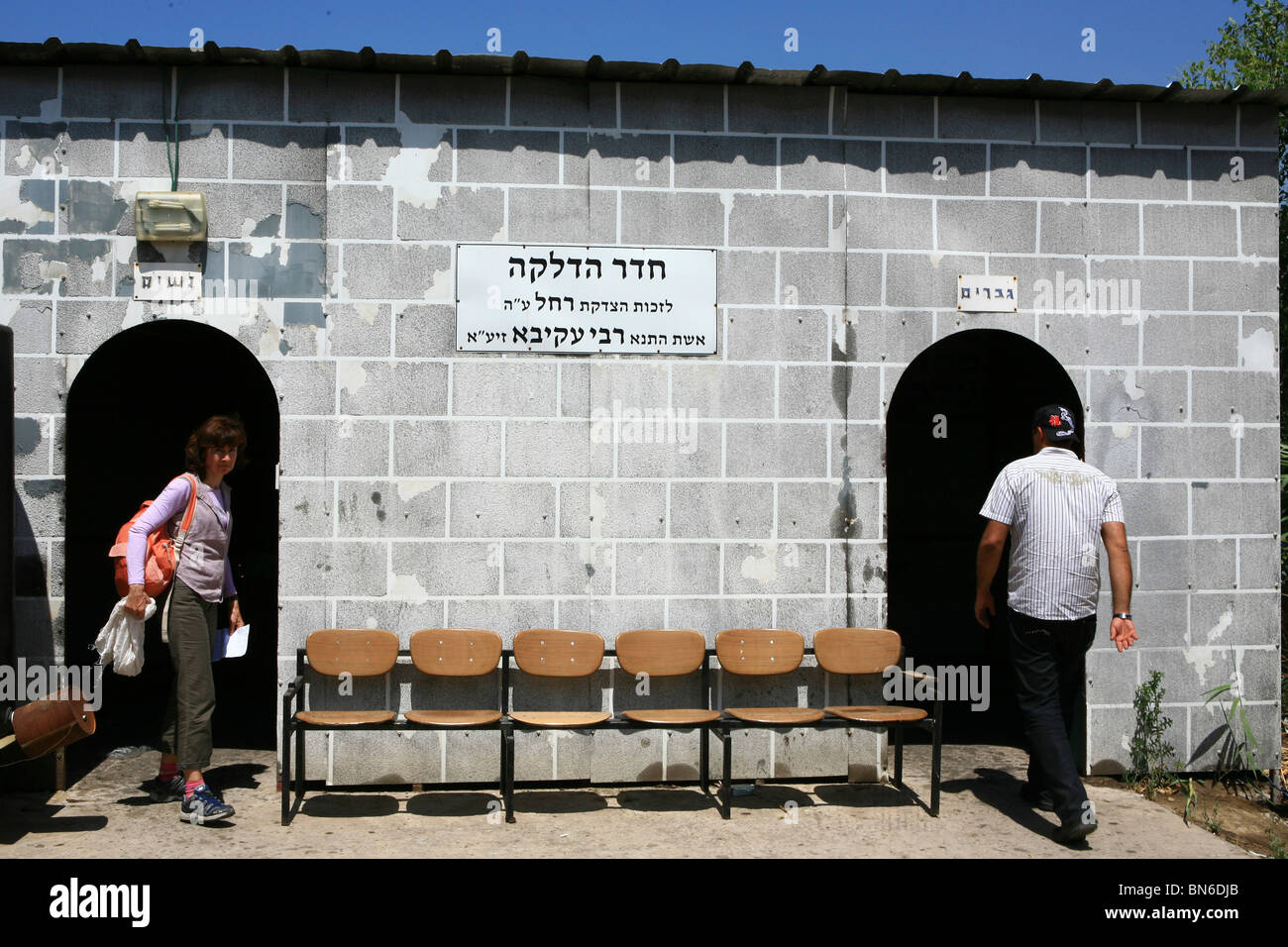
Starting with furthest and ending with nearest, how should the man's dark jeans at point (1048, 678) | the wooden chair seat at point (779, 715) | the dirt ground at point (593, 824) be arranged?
the wooden chair seat at point (779, 715), the man's dark jeans at point (1048, 678), the dirt ground at point (593, 824)

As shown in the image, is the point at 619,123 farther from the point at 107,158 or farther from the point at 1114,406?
the point at 1114,406

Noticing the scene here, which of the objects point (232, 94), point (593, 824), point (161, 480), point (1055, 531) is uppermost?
point (232, 94)

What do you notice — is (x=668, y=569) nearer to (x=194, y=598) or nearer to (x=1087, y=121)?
(x=194, y=598)

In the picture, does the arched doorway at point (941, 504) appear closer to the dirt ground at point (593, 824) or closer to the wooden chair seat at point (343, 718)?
the dirt ground at point (593, 824)

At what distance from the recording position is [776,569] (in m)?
5.72

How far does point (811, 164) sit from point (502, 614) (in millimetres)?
3053

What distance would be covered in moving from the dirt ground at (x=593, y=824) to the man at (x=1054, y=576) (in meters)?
0.50

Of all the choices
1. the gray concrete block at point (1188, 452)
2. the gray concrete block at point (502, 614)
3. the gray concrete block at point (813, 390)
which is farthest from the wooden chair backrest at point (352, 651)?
the gray concrete block at point (1188, 452)

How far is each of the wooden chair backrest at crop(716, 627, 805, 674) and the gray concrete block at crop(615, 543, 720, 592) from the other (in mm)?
307

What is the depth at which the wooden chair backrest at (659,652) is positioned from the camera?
5.47m

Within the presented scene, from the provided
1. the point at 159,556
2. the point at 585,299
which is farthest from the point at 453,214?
the point at 159,556

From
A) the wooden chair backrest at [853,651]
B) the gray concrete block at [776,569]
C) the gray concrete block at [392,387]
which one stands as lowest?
the wooden chair backrest at [853,651]

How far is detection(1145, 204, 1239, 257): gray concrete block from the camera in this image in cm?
602

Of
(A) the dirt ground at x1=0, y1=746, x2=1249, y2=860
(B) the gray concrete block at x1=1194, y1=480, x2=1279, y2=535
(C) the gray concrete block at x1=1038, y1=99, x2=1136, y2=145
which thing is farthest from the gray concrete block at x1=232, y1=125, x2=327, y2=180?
(B) the gray concrete block at x1=1194, y1=480, x2=1279, y2=535
